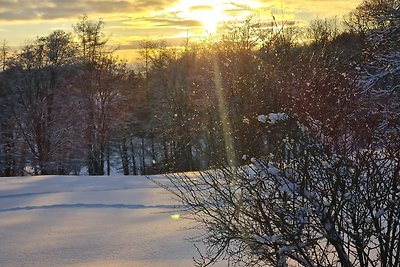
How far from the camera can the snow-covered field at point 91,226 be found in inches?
319

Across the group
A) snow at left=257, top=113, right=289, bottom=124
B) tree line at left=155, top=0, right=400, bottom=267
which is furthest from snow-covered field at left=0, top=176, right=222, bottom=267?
snow at left=257, top=113, right=289, bottom=124

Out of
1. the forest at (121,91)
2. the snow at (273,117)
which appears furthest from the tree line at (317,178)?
the forest at (121,91)

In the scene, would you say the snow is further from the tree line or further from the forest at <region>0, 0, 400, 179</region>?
the forest at <region>0, 0, 400, 179</region>

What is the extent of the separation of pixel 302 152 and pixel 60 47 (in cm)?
2730

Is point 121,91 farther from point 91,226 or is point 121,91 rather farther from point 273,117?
point 273,117

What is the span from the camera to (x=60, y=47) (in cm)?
3066

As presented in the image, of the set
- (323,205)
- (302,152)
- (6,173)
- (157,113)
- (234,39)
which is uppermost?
(234,39)

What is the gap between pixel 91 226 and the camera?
10.2 metres

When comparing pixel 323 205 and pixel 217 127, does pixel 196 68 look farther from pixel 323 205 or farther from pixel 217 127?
pixel 323 205

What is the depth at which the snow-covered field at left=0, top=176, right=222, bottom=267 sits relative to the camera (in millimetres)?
8094

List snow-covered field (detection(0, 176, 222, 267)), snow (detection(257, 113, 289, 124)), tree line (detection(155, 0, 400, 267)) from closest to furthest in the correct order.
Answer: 1. tree line (detection(155, 0, 400, 267))
2. snow (detection(257, 113, 289, 124))
3. snow-covered field (detection(0, 176, 222, 267))

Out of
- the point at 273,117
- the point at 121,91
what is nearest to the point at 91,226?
the point at 273,117

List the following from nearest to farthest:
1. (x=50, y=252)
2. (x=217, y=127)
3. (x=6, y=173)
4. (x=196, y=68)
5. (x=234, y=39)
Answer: (x=217, y=127), (x=50, y=252), (x=234, y=39), (x=196, y=68), (x=6, y=173)

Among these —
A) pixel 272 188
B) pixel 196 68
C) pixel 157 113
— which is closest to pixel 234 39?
pixel 196 68
